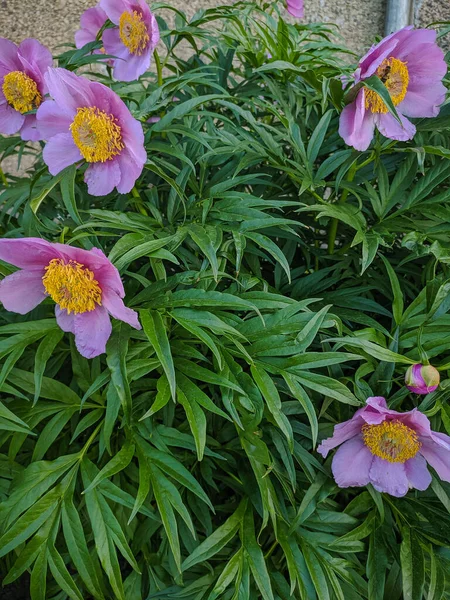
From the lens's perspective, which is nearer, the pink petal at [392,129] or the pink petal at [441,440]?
the pink petal at [441,440]

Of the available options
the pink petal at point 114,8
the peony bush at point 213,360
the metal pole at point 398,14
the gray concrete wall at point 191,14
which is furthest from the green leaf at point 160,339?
the metal pole at point 398,14

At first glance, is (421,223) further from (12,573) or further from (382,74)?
(12,573)

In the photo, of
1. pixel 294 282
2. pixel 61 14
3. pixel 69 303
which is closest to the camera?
pixel 69 303

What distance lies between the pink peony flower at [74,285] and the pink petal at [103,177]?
4.6 inches

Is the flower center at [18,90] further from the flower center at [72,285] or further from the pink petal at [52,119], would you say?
the flower center at [72,285]

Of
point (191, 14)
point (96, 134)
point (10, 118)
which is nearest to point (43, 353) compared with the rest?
point (96, 134)

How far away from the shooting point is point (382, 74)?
0.77m

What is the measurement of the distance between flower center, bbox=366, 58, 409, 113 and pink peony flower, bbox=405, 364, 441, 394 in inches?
12.4

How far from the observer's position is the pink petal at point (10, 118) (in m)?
0.86

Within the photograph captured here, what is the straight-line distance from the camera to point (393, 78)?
0.79 meters

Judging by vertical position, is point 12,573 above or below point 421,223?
below

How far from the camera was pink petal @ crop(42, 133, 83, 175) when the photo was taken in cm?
72

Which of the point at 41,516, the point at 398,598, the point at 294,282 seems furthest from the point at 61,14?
the point at 398,598

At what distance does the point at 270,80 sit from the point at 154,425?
1.88 feet
